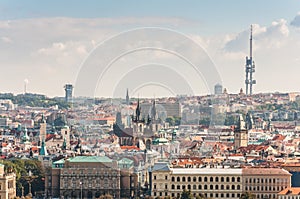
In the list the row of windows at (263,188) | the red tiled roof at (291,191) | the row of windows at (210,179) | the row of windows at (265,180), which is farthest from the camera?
the row of windows at (210,179)

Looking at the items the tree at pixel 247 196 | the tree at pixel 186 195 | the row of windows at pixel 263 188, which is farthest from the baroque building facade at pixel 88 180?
the tree at pixel 247 196

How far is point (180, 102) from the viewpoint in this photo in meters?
93.9

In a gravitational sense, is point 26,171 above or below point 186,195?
above

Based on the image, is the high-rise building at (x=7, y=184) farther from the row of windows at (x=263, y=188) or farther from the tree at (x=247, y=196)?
the row of windows at (x=263, y=188)

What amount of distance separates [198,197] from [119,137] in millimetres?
26614

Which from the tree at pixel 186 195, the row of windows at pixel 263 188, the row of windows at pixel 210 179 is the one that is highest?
the row of windows at pixel 210 179

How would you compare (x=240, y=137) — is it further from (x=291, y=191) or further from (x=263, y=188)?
(x=291, y=191)

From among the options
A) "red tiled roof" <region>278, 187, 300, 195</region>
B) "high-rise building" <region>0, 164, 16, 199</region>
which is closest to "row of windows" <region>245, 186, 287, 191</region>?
"red tiled roof" <region>278, 187, 300, 195</region>

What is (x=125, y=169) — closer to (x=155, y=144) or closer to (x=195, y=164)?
(x=195, y=164)

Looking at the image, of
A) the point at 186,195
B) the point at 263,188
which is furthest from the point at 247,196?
the point at 263,188

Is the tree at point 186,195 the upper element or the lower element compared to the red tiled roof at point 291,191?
lower

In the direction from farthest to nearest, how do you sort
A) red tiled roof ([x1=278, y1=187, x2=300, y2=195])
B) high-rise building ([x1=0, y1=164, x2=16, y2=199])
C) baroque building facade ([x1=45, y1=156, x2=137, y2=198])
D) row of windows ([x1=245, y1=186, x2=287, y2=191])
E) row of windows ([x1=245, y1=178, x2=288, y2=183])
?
baroque building facade ([x1=45, y1=156, x2=137, y2=198]) < row of windows ([x1=245, y1=178, x2=288, y2=183]) < row of windows ([x1=245, y1=186, x2=287, y2=191]) < high-rise building ([x1=0, y1=164, x2=16, y2=199]) < red tiled roof ([x1=278, y1=187, x2=300, y2=195])

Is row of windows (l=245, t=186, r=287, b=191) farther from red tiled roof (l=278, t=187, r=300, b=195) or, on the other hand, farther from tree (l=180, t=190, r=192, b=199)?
tree (l=180, t=190, r=192, b=199)

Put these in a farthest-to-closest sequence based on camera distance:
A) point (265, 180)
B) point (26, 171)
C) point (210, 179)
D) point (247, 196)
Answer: point (26, 171), point (210, 179), point (265, 180), point (247, 196)
